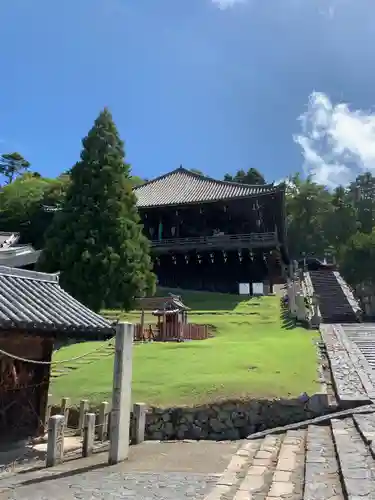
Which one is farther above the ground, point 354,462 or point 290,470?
point 354,462

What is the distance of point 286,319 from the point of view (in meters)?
24.4

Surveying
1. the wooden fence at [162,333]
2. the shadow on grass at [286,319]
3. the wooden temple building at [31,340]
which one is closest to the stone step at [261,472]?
the wooden temple building at [31,340]

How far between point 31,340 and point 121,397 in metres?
2.43

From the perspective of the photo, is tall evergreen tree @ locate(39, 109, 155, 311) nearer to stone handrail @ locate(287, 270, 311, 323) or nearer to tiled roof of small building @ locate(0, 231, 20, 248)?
stone handrail @ locate(287, 270, 311, 323)

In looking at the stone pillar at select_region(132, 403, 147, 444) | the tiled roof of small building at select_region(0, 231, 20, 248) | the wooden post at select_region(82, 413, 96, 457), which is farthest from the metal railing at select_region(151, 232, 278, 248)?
the wooden post at select_region(82, 413, 96, 457)

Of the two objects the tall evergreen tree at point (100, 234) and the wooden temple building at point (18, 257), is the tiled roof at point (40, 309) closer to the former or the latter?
the wooden temple building at point (18, 257)

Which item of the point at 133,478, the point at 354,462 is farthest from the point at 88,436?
the point at 354,462

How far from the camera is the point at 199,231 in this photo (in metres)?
38.2

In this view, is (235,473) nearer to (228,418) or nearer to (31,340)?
(228,418)

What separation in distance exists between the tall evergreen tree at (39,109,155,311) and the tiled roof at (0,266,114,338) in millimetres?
14214

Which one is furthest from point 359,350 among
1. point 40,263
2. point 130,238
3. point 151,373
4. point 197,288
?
point 197,288

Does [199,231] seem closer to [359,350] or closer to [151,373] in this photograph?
[359,350]

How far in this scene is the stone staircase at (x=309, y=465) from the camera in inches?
224

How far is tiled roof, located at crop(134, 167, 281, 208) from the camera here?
1437 inches
